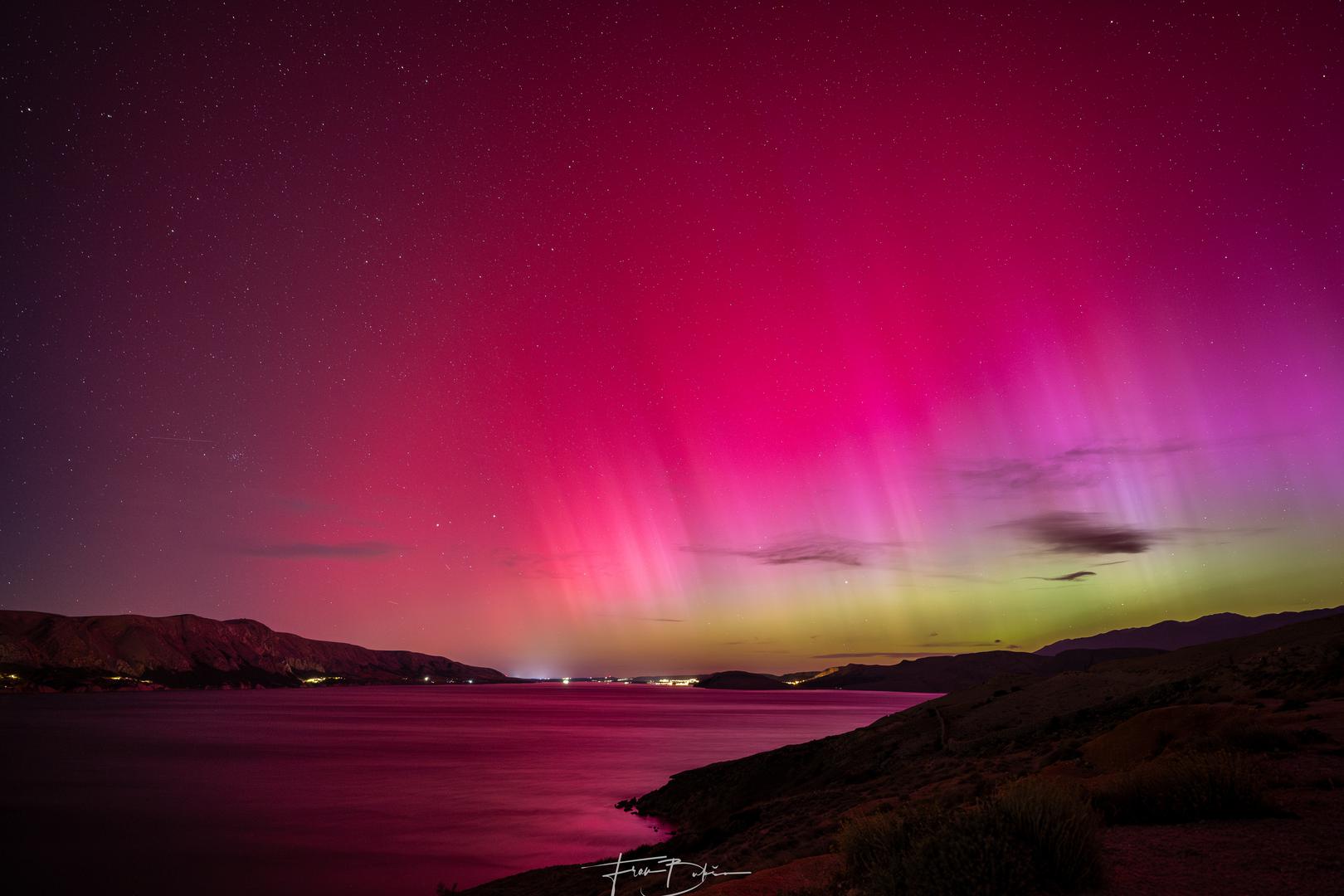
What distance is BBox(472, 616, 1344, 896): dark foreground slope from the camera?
6.47 m

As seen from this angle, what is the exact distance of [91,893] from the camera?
20281 millimetres

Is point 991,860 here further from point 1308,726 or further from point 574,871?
point 574,871

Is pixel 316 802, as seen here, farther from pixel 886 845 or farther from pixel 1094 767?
pixel 886 845

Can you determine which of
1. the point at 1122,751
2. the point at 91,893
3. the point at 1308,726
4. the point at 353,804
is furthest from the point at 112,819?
the point at 1308,726

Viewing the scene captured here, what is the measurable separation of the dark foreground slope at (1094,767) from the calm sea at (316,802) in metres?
5.08

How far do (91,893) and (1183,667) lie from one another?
36.1 meters
